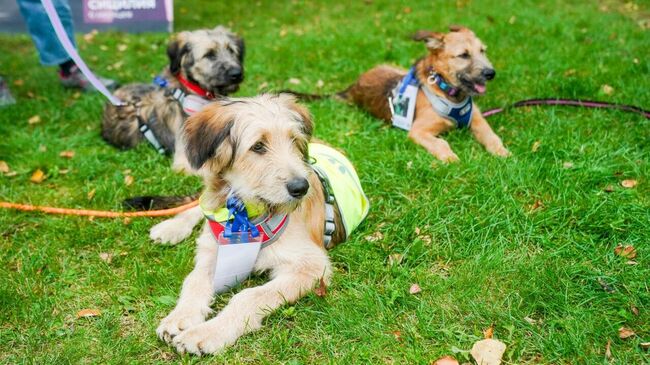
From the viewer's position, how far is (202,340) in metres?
2.91

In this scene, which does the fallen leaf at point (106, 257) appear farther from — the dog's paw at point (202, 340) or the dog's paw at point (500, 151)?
the dog's paw at point (500, 151)

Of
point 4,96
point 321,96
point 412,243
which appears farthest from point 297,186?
point 4,96

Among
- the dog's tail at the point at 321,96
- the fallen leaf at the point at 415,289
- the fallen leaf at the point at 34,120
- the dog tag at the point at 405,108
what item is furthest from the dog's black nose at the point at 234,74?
the fallen leaf at the point at 415,289

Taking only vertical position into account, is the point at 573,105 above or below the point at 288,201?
below

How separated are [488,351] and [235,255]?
1.49m

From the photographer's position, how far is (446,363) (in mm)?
2789

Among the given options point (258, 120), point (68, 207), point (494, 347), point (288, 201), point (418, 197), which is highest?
point (258, 120)

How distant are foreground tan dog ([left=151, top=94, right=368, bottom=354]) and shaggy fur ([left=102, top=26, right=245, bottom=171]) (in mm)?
2389

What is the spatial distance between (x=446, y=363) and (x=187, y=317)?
1.41 metres

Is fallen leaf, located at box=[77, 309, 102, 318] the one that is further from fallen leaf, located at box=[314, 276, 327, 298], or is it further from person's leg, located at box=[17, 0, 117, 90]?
person's leg, located at box=[17, 0, 117, 90]

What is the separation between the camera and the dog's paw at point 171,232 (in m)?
4.03

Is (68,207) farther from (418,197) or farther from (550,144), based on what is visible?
(550,144)

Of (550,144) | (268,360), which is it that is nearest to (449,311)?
(268,360)

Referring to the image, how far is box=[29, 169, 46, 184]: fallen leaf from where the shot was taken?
5.14 metres
